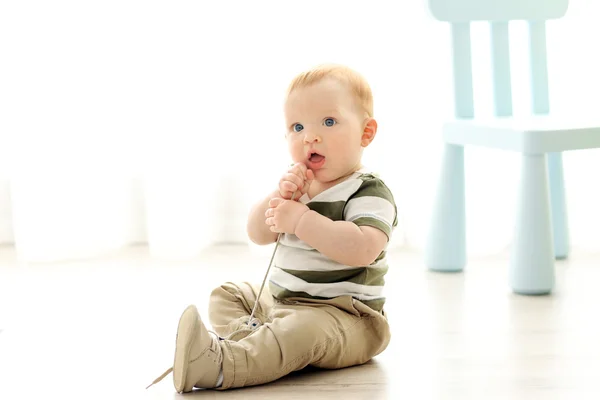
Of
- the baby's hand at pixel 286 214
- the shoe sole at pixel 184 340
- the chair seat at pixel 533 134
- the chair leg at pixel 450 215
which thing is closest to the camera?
the shoe sole at pixel 184 340

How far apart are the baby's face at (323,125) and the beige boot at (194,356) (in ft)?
0.83

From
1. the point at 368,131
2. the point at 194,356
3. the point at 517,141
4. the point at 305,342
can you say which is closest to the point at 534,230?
the point at 517,141

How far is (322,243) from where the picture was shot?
1.08 m

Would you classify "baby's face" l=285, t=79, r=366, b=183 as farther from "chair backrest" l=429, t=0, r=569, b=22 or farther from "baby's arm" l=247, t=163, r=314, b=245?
"chair backrest" l=429, t=0, r=569, b=22

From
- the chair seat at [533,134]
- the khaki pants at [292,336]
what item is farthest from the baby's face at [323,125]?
the chair seat at [533,134]

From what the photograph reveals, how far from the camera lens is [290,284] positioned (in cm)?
114

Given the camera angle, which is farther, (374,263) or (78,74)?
(78,74)

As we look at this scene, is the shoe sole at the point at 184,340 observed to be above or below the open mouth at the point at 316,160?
below

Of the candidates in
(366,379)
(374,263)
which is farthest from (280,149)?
(366,379)

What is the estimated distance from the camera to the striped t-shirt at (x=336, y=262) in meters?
1.12

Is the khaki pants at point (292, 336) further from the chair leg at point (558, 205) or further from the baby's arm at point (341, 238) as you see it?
the chair leg at point (558, 205)

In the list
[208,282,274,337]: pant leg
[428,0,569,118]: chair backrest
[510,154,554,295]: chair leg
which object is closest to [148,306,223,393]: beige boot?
[208,282,274,337]: pant leg

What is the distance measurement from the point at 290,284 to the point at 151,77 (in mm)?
786

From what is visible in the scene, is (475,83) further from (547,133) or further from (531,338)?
(531,338)
